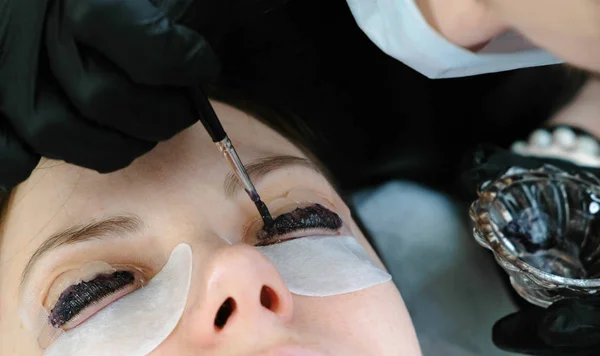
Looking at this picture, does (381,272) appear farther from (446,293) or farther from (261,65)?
(446,293)

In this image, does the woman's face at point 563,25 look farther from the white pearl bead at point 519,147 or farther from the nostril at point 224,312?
the white pearl bead at point 519,147

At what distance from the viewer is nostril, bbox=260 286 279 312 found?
59cm

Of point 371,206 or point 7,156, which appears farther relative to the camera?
point 371,206

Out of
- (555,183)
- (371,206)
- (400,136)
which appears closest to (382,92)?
(400,136)

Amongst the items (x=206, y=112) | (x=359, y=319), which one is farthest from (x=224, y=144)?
(x=359, y=319)

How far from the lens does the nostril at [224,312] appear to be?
0.57 m

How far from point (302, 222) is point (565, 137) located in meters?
0.62

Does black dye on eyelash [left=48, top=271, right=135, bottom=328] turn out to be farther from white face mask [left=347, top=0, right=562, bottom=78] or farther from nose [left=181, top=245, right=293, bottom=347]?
white face mask [left=347, top=0, right=562, bottom=78]

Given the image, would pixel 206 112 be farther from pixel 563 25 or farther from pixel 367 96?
pixel 367 96

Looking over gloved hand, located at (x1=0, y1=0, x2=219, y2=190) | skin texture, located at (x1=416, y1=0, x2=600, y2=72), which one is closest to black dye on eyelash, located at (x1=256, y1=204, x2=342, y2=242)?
gloved hand, located at (x1=0, y1=0, x2=219, y2=190)

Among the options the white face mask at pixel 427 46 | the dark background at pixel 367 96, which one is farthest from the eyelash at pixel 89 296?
the white face mask at pixel 427 46

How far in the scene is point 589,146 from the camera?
103cm

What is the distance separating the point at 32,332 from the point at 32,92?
296 millimetres

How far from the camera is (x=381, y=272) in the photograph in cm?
75
